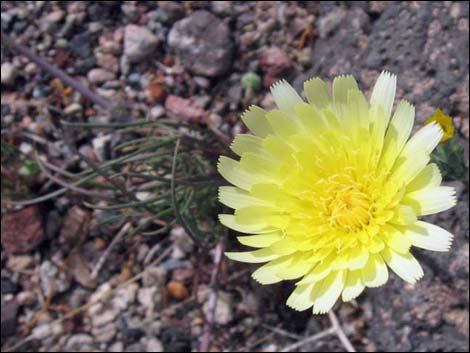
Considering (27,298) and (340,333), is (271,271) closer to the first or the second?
(340,333)

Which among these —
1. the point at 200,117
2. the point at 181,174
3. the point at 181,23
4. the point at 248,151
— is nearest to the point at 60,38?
the point at 181,23

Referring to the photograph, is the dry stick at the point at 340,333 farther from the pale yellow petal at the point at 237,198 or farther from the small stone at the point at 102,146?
the small stone at the point at 102,146

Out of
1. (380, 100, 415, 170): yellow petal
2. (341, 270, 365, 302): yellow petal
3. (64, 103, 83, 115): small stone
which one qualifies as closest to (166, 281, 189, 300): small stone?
(64, 103, 83, 115): small stone

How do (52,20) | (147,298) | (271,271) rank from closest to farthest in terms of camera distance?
(271,271), (147,298), (52,20)

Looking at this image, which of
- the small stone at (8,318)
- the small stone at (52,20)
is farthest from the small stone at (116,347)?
the small stone at (52,20)

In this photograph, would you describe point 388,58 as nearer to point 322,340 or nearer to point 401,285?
point 401,285

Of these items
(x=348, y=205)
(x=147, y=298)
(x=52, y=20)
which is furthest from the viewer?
(x=52, y=20)

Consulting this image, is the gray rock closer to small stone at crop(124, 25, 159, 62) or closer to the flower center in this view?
small stone at crop(124, 25, 159, 62)

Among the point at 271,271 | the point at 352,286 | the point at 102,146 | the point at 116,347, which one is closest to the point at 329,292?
the point at 352,286
